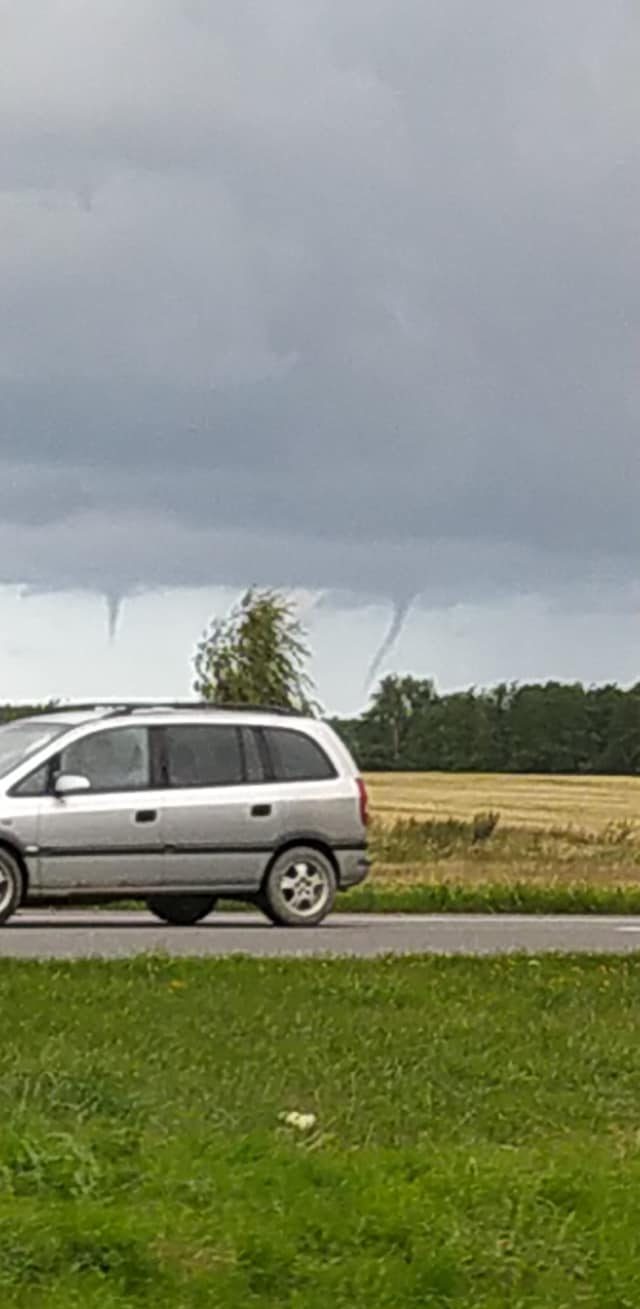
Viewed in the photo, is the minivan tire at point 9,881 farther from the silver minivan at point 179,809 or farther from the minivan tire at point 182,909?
the minivan tire at point 182,909

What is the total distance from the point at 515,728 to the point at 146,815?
57620 mm

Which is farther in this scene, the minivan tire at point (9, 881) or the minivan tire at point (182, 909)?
the minivan tire at point (182, 909)

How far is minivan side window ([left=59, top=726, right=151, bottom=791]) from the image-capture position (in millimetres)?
20047

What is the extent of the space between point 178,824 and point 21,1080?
10.0 m

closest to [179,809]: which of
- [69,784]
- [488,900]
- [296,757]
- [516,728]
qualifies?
[69,784]

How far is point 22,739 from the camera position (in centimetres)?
2047

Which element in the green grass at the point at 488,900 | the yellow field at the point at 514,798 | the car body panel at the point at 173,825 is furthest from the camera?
the yellow field at the point at 514,798

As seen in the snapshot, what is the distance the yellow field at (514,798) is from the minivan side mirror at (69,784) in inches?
919

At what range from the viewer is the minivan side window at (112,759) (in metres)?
20.0

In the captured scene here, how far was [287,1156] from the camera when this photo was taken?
28.5ft

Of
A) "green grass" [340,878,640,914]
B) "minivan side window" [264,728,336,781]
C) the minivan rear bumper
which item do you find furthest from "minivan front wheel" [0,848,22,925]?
"green grass" [340,878,640,914]

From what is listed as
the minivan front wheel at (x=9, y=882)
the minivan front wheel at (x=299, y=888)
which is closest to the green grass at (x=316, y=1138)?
the minivan front wheel at (x=9, y=882)

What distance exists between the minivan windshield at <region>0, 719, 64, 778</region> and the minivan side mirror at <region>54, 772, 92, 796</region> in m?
0.30

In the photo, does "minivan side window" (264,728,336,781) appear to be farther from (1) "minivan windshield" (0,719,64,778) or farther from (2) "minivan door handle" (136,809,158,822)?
(1) "minivan windshield" (0,719,64,778)
